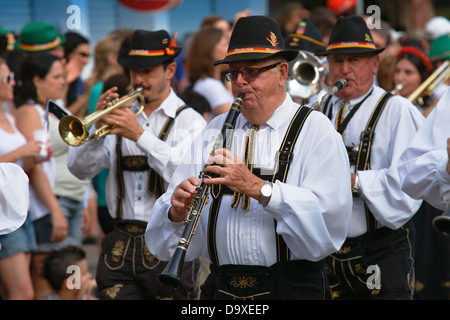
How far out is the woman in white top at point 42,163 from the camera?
614cm

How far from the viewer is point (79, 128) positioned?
16.1 ft

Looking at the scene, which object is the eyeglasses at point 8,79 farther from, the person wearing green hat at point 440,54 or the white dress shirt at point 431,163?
the person wearing green hat at point 440,54

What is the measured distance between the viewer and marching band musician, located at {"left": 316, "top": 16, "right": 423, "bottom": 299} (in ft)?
15.5

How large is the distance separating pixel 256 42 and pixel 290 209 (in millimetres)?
929

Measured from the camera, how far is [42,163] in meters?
6.30

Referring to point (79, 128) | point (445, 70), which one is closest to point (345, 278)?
point (79, 128)

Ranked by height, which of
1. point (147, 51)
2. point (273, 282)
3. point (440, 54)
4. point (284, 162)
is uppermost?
point (147, 51)

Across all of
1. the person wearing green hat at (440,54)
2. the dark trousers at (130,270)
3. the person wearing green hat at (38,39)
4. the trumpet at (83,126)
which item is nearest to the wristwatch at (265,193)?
the dark trousers at (130,270)

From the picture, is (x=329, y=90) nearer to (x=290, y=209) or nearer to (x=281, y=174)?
(x=281, y=174)

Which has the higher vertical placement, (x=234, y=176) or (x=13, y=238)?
(x=234, y=176)

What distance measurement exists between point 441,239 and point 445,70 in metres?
1.67

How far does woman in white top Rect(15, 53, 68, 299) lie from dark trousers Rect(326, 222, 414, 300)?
254cm

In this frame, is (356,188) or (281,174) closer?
(281,174)

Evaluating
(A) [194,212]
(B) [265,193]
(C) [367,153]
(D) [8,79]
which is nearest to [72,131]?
(D) [8,79]
